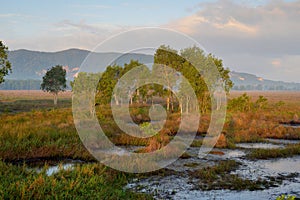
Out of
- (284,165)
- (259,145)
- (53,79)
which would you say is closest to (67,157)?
(284,165)

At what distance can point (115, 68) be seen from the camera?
7369 cm

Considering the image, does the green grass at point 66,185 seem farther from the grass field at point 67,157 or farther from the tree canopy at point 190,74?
the tree canopy at point 190,74

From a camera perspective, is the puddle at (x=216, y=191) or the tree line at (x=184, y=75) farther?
the tree line at (x=184, y=75)

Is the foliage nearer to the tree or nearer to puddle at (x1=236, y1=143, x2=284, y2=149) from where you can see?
puddle at (x1=236, y1=143, x2=284, y2=149)

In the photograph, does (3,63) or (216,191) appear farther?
(3,63)

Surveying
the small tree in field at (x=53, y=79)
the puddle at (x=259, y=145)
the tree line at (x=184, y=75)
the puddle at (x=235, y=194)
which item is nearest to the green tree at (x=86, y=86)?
the tree line at (x=184, y=75)

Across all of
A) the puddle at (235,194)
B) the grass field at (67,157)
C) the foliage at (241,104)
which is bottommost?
the puddle at (235,194)

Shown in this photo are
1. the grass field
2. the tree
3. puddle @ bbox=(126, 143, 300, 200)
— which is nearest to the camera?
the grass field

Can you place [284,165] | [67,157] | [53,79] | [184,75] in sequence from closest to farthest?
1. [284,165]
2. [67,157]
3. [184,75]
4. [53,79]

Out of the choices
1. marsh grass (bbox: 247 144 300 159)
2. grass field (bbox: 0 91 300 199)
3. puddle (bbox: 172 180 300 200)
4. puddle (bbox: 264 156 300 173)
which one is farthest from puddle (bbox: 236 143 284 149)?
puddle (bbox: 172 180 300 200)

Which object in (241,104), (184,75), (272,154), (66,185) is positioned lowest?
(272,154)

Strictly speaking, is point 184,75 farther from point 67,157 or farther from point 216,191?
point 216,191

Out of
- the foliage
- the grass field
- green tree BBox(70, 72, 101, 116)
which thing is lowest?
the grass field

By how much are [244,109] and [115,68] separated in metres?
36.0
